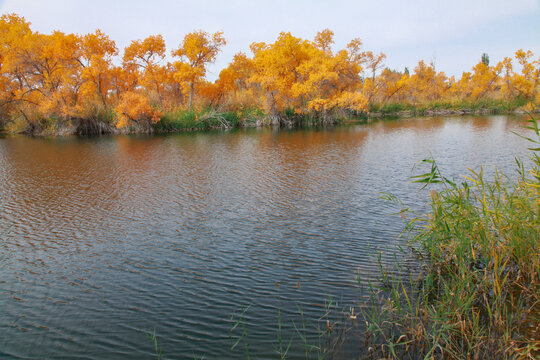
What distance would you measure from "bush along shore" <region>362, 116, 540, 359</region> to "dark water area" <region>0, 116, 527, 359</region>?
663 mm

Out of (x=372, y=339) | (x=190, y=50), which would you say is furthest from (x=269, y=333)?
(x=190, y=50)

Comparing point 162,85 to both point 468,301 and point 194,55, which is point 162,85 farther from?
point 468,301

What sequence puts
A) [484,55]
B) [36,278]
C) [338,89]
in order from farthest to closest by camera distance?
[484,55], [338,89], [36,278]

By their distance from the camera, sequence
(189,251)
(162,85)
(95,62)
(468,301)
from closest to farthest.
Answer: (468,301) < (189,251) < (95,62) < (162,85)

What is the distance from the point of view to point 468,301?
144 inches

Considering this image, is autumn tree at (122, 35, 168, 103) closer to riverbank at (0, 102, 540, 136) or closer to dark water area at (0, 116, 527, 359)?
riverbank at (0, 102, 540, 136)

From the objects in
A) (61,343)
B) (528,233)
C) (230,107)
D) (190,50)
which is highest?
(190,50)

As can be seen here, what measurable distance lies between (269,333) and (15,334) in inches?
125

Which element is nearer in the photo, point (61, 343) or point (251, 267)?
point (61, 343)

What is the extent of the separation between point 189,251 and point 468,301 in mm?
4673

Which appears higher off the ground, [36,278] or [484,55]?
[484,55]

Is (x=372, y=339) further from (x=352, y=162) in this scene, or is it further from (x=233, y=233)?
(x=352, y=162)

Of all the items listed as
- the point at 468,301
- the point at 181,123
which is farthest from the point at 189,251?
the point at 181,123

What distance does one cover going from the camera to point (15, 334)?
4.23 metres
